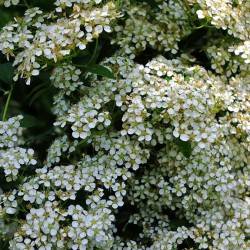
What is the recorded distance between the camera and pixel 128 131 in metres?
2.03

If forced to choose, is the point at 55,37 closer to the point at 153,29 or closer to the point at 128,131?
the point at 128,131

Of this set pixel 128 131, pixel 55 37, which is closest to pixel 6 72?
pixel 55 37

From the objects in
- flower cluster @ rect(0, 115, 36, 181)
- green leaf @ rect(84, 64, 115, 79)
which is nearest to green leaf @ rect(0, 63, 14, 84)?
flower cluster @ rect(0, 115, 36, 181)

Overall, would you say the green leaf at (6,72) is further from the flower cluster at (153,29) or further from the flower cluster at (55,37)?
the flower cluster at (153,29)

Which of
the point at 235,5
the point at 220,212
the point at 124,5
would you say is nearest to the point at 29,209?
the point at 220,212

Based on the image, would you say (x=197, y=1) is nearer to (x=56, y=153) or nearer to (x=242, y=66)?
(x=242, y=66)

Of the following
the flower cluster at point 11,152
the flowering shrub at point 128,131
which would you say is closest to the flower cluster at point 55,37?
the flowering shrub at point 128,131

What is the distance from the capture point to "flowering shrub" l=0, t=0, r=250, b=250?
6.61 feet

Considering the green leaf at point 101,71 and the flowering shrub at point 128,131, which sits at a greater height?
the green leaf at point 101,71

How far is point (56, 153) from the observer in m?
2.16

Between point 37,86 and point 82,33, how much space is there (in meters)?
0.49

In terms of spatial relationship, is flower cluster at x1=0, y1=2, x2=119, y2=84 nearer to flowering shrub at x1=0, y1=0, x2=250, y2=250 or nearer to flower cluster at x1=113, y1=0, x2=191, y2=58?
flowering shrub at x1=0, y1=0, x2=250, y2=250

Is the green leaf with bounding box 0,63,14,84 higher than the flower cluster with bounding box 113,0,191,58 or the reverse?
higher

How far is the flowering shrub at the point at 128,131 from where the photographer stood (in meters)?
2.01
